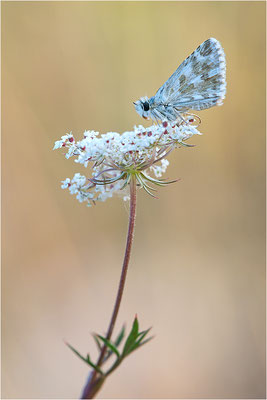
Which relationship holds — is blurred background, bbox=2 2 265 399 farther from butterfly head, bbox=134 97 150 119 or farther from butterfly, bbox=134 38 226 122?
butterfly, bbox=134 38 226 122

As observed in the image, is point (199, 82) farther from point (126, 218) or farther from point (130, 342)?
point (126, 218)

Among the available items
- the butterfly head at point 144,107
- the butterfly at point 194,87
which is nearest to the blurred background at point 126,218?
the butterfly head at point 144,107

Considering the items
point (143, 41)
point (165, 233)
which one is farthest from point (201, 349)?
point (143, 41)

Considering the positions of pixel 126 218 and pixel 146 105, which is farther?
pixel 126 218

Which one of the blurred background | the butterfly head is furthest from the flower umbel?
the blurred background

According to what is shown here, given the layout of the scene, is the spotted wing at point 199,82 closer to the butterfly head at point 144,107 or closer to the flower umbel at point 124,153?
the butterfly head at point 144,107

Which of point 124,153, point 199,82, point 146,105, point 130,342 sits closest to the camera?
point 130,342

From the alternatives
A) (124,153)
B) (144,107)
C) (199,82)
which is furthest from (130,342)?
(199,82)

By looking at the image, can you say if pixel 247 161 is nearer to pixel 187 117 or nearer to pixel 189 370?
pixel 189 370
